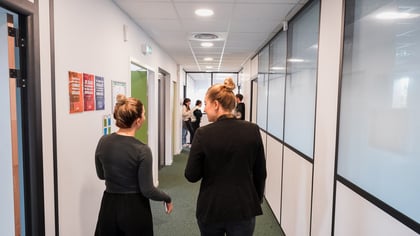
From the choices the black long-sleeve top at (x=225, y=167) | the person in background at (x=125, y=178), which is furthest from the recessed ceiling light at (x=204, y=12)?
the black long-sleeve top at (x=225, y=167)

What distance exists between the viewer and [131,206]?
1812 millimetres

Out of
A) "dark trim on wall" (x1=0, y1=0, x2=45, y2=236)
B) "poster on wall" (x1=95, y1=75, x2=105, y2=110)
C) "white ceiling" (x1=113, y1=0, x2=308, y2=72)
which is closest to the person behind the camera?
"dark trim on wall" (x1=0, y1=0, x2=45, y2=236)

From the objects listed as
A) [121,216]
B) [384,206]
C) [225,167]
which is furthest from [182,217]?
[384,206]

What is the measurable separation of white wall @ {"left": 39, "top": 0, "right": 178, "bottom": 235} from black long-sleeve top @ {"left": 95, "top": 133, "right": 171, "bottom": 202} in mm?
383

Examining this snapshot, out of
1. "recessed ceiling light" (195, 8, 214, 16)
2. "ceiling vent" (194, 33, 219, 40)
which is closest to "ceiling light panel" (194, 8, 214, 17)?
"recessed ceiling light" (195, 8, 214, 16)

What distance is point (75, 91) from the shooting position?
218cm

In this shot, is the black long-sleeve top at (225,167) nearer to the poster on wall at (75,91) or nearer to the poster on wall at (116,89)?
the poster on wall at (75,91)

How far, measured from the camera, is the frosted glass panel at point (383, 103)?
1.28 metres

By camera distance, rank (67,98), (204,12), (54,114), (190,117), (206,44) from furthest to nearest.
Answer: (190,117) < (206,44) < (204,12) < (67,98) < (54,114)

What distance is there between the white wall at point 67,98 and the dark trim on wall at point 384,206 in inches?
74.0

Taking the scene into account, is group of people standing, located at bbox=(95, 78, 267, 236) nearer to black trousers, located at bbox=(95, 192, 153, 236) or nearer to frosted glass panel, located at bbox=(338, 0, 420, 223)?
black trousers, located at bbox=(95, 192, 153, 236)

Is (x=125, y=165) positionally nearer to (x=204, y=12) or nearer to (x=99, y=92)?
(x=99, y=92)

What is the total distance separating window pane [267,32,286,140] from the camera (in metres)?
3.82

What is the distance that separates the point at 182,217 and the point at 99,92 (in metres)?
2.02
